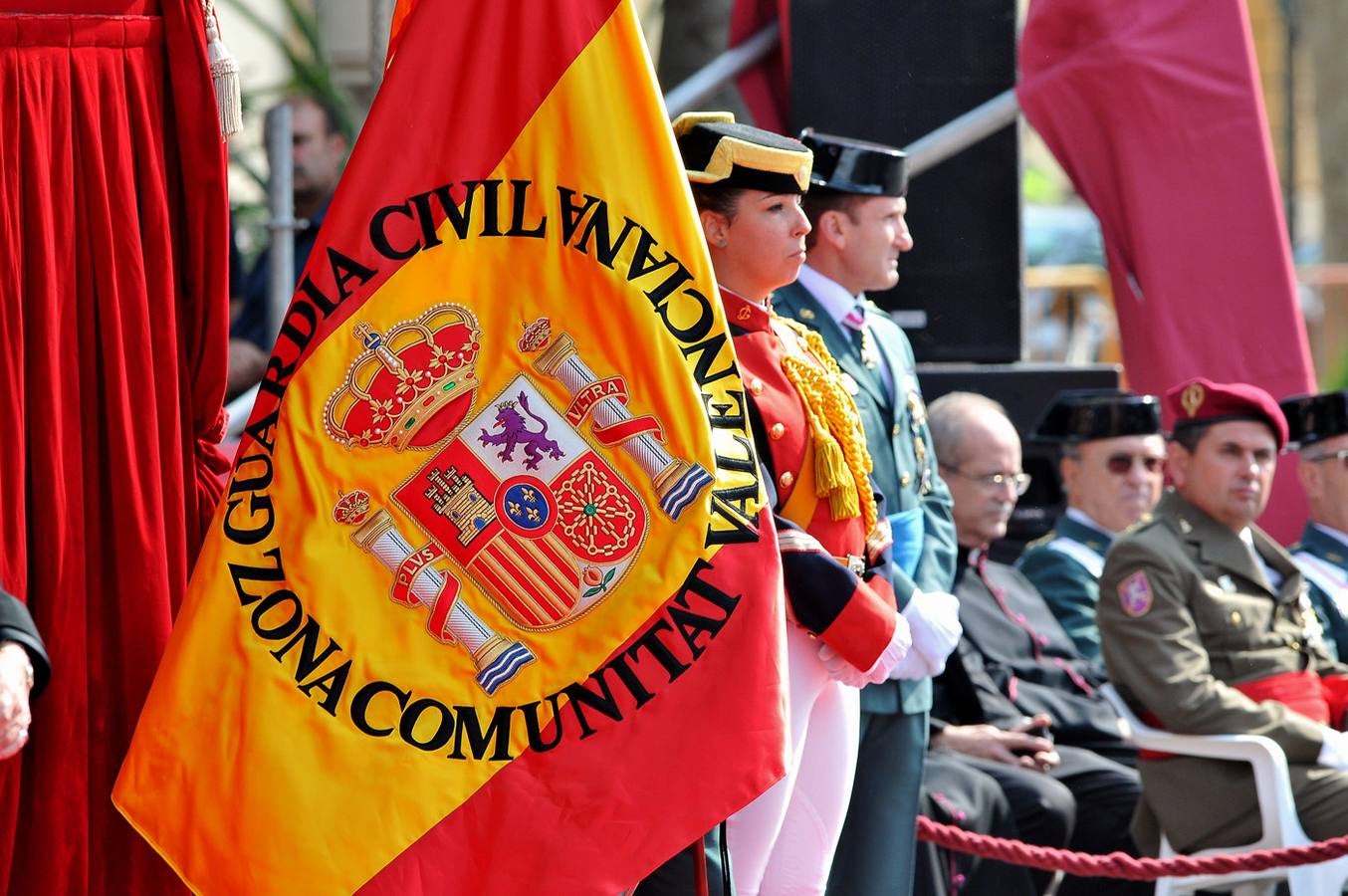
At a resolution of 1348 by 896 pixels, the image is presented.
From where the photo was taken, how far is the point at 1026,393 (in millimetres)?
6445

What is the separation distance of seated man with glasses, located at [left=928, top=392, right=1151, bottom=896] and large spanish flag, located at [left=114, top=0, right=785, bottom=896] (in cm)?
256

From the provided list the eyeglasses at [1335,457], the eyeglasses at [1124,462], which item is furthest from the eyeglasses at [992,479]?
the eyeglasses at [1335,457]

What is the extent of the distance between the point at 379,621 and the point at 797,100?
3807 mm

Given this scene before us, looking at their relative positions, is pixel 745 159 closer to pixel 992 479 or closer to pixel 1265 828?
pixel 992 479

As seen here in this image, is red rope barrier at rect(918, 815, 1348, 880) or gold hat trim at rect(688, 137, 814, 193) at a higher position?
gold hat trim at rect(688, 137, 814, 193)

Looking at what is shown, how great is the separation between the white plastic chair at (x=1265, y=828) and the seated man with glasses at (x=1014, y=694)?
367mm

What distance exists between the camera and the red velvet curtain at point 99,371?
8.77 ft

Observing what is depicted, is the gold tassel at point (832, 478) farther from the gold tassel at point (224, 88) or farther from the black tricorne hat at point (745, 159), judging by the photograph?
the gold tassel at point (224, 88)

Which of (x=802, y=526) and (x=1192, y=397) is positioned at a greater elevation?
(x=1192, y=397)

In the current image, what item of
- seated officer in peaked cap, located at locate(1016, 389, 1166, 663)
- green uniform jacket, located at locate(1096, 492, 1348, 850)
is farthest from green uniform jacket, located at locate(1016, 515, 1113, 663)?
green uniform jacket, located at locate(1096, 492, 1348, 850)

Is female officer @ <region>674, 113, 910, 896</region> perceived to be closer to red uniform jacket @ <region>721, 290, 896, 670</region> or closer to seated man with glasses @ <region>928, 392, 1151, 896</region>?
red uniform jacket @ <region>721, 290, 896, 670</region>

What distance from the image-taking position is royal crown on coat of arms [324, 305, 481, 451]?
108 inches

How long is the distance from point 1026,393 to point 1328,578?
3.56ft

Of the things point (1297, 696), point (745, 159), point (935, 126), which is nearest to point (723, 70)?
point (935, 126)
